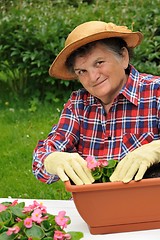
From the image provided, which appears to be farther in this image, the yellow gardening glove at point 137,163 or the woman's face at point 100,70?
the woman's face at point 100,70

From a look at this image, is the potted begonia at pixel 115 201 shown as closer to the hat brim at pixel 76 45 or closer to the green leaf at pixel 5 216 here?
the green leaf at pixel 5 216

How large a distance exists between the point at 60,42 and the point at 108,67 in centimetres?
Answer: 361

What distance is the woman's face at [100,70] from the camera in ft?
7.31

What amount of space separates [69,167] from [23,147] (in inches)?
118

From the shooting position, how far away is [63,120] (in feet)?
8.11

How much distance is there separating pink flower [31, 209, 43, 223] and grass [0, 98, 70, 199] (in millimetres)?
2164

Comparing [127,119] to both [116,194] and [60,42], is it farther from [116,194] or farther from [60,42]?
[60,42]

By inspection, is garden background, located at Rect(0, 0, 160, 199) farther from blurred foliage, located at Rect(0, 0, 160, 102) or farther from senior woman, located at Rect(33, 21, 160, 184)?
senior woman, located at Rect(33, 21, 160, 184)

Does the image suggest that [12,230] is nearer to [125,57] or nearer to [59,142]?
[59,142]

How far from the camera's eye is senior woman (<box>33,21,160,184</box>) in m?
2.23

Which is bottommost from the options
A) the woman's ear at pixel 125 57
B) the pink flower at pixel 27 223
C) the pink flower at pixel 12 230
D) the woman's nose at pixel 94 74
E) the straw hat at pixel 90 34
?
the pink flower at pixel 12 230

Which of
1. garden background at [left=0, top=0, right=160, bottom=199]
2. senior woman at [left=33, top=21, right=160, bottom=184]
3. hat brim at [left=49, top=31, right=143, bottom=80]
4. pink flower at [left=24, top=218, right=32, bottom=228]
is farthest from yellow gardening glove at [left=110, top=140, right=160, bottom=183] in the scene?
garden background at [left=0, top=0, right=160, bottom=199]

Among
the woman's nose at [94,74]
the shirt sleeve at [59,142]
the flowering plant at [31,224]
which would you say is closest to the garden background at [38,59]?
the shirt sleeve at [59,142]

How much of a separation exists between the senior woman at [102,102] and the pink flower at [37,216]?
1.13ft
